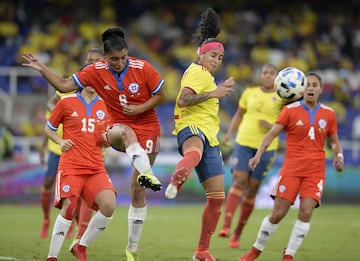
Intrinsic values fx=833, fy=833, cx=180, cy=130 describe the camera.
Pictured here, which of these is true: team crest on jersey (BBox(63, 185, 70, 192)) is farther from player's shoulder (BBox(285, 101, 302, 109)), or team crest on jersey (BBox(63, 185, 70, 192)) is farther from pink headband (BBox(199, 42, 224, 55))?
player's shoulder (BBox(285, 101, 302, 109))

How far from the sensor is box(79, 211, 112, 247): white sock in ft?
32.0

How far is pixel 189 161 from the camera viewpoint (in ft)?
30.9

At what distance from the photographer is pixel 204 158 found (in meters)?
10.0

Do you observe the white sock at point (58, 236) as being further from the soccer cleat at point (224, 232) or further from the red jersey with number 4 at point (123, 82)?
the soccer cleat at point (224, 232)

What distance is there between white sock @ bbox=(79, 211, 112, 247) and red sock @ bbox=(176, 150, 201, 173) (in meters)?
1.12

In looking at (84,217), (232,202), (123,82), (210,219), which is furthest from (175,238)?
(123,82)

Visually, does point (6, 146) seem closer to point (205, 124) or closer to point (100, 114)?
point (100, 114)

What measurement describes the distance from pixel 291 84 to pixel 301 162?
996 millimetres

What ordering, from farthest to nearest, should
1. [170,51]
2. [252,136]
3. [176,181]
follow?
[170,51] < [252,136] < [176,181]

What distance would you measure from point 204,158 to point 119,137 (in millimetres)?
1089

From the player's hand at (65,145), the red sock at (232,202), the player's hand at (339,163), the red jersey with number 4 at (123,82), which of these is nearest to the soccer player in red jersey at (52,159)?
the player's hand at (65,145)

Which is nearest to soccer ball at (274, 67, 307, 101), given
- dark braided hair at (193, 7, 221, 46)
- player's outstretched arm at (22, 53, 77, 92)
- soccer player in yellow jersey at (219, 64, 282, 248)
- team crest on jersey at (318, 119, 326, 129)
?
team crest on jersey at (318, 119, 326, 129)

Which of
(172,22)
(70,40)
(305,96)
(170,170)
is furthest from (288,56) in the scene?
(305,96)

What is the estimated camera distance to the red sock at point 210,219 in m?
10.0
